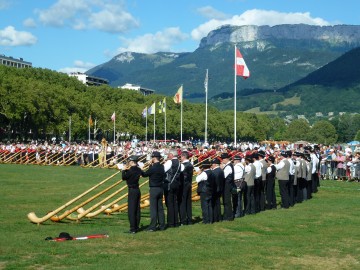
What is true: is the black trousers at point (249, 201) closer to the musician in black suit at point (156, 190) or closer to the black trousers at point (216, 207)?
the black trousers at point (216, 207)

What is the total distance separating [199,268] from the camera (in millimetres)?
11961

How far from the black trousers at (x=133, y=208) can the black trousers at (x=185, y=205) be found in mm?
2069

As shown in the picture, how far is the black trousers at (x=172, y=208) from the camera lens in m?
17.5

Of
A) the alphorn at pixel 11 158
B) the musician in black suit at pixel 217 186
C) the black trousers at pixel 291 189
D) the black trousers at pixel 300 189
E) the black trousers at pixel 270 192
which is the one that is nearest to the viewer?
the musician in black suit at pixel 217 186

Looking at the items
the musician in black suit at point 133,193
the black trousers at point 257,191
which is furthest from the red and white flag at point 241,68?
the musician in black suit at point 133,193

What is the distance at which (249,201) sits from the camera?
68.8ft

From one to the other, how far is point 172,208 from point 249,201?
163 inches

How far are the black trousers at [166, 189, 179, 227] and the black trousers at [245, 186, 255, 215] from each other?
3.78 metres

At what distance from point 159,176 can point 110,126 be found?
93.4 m

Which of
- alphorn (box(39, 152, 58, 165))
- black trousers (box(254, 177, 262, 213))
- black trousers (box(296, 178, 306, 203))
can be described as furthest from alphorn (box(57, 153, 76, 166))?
black trousers (box(254, 177, 262, 213))

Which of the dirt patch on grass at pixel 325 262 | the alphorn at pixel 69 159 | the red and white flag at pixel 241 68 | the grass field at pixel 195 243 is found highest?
the red and white flag at pixel 241 68

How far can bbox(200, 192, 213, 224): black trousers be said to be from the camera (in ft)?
59.7

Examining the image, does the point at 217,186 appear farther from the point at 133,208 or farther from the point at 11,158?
the point at 11,158

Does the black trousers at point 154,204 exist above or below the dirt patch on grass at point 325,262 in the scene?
above
